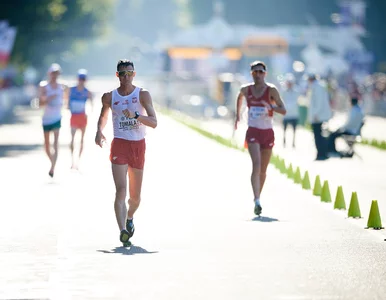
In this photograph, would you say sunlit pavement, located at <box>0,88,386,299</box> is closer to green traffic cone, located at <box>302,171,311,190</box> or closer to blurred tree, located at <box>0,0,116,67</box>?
green traffic cone, located at <box>302,171,311,190</box>

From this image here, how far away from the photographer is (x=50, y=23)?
7131 cm

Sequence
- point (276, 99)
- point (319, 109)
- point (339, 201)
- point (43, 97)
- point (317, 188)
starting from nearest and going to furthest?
point (276, 99) < point (339, 201) < point (317, 188) < point (43, 97) < point (319, 109)

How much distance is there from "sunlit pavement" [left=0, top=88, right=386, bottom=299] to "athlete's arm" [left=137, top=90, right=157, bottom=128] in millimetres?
1084

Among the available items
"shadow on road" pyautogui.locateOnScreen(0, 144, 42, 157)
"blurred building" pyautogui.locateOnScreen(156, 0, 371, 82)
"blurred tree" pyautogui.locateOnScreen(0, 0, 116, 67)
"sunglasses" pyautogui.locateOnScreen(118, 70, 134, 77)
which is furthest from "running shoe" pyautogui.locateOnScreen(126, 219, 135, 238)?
"blurred building" pyautogui.locateOnScreen(156, 0, 371, 82)

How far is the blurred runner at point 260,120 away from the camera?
15766 mm

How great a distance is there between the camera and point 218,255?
11.8 meters

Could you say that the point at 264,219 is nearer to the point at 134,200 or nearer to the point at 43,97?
the point at 134,200

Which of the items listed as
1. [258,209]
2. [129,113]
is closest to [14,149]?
[258,209]

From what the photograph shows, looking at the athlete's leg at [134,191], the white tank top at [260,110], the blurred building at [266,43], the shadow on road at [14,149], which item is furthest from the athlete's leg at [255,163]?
the blurred building at [266,43]

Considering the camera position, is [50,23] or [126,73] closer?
[126,73]

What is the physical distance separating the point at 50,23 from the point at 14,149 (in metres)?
40.9

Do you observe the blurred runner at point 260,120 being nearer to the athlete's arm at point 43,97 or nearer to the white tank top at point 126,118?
the white tank top at point 126,118

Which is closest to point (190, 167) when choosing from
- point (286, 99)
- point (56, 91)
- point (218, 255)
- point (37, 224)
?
point (56, 91)

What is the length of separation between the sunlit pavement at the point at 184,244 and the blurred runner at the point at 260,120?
53 centimetres
